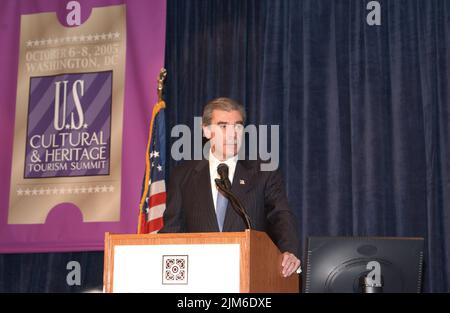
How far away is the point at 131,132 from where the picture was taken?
5.56m

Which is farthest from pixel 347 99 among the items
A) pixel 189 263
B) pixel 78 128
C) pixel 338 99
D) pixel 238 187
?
pixel 189 263

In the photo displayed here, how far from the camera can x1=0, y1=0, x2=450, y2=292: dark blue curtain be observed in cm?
493

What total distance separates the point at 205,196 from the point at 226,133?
0.39 meters

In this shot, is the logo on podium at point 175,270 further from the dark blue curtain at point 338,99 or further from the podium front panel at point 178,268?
the dark blue curtain at point 338,99

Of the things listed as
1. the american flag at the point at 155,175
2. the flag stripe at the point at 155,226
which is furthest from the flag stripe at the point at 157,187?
the flag stripe at the point at 155,226

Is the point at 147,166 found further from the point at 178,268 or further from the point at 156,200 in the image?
the point at 178,268

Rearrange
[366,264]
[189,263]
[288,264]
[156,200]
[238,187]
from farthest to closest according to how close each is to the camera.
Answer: [156,200], [238,187], [288,264], [366,264], [189,263]

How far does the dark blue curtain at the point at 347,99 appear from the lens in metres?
4.92

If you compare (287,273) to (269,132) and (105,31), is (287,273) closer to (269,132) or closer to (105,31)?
(269,132)

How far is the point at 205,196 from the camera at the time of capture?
3.44m

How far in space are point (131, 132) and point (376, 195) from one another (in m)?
2.11

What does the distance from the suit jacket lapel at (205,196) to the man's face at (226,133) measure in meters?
0.12

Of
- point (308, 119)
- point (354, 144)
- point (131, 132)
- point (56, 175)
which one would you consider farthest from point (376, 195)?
point (56, 175)

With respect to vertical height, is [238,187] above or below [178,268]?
above
